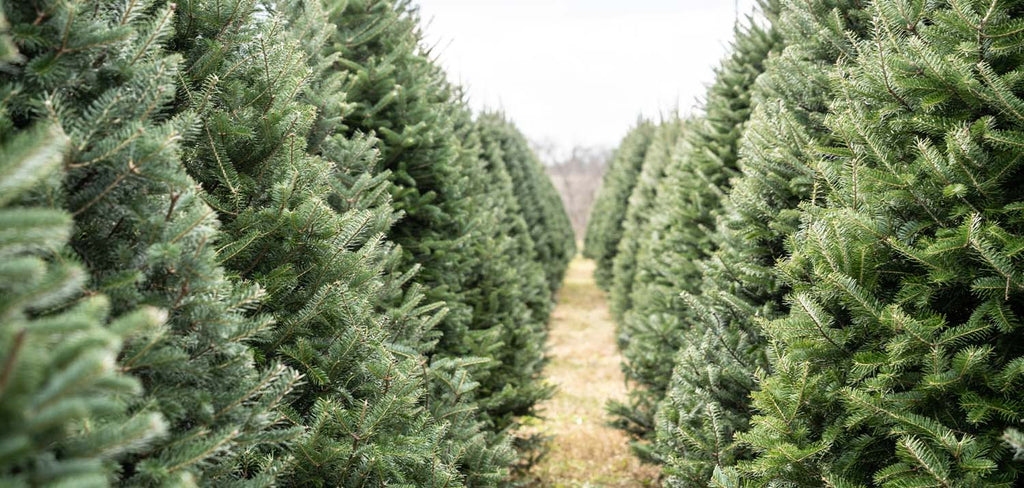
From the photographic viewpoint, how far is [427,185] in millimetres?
4840

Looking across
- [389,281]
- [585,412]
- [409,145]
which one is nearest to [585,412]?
[585,412]

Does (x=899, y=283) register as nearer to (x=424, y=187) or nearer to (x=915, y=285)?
(x=915, y=285)

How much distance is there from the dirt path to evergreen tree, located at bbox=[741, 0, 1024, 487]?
3694 mm

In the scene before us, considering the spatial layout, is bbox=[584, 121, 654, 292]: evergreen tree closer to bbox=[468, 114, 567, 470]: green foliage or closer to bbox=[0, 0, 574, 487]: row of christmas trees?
bbox=[468, 114, 567, 470]: green foliage

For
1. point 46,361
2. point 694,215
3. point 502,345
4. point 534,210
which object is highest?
point 534,210

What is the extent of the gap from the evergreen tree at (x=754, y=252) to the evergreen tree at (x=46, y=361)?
2815mm

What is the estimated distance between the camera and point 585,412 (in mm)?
8195

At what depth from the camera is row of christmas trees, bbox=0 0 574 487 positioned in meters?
1.06

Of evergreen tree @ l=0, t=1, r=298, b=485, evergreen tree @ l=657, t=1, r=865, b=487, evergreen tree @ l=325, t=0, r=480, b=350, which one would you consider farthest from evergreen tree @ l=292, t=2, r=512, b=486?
evergreen tree @ l=657, t=1, r=865, b=487

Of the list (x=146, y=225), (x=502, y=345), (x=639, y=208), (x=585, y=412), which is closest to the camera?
(x=146, y=225)

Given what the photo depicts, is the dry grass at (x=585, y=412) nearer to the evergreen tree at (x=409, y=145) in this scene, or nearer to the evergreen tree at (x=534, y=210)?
the evergreen tree at (x=534, y=210)

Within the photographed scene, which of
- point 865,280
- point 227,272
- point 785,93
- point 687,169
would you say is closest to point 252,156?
point 227,272

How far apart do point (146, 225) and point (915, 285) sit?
2.75 m

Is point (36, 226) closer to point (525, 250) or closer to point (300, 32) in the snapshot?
point (300, 32)
